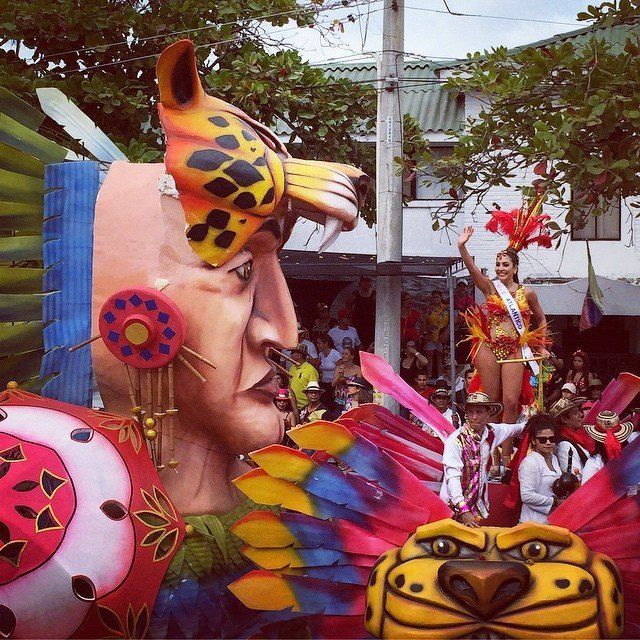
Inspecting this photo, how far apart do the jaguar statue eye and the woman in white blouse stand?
1446 millimetres

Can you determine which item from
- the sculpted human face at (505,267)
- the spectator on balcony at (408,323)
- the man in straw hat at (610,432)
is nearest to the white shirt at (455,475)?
the man in straw hat at (610,432)

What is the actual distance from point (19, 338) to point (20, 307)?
11cm

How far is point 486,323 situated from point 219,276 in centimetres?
243

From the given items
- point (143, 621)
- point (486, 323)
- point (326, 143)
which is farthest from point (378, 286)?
point (143, 621)

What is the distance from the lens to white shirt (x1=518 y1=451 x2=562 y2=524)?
4406 mm

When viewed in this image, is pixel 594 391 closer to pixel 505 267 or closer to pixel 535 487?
pixel 505 267

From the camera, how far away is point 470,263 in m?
5.41

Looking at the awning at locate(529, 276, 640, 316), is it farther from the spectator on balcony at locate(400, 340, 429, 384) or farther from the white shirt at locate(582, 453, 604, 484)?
the white shirt at locate(582, 453, 604, 484)


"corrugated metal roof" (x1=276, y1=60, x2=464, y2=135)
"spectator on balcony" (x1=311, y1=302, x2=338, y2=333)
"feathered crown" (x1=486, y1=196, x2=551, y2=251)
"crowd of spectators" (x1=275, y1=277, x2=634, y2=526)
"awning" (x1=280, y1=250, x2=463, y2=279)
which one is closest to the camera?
"crowd of spectators" (x1=275, y1=277, x2=634, y2=526)

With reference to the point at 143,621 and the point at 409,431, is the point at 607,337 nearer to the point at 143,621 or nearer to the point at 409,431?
the point at 409,431

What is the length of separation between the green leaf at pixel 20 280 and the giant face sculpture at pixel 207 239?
0.20 metres

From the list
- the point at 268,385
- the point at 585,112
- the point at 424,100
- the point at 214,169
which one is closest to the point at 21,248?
the point at 214,169

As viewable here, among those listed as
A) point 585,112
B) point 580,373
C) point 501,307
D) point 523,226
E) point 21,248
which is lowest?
point 580,373

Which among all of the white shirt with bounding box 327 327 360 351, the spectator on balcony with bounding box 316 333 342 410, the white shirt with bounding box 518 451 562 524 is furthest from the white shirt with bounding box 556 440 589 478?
the white shirt with bounding box 327 327 360 351
